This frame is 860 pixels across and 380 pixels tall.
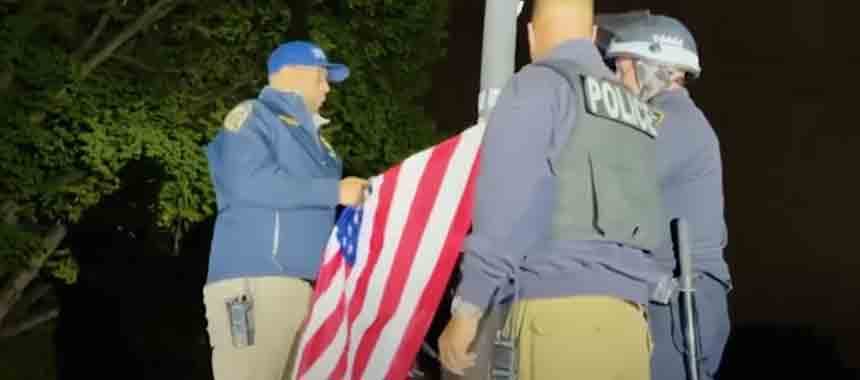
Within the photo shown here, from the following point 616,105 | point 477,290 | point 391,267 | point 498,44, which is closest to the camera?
point 477,290

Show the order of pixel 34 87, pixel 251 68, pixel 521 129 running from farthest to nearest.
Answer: pixel 251 68 → pixel 34 87 → pixel 521 129

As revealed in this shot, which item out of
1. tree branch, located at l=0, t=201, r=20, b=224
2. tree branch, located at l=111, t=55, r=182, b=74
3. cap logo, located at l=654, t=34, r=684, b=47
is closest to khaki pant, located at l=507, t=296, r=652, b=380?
cap logo, located at l=654, t=34, r=684, b=47

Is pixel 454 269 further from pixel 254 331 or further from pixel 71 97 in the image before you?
pixel 71 97

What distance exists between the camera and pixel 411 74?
46.9 feet

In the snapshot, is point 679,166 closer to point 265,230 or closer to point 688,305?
point 688,305

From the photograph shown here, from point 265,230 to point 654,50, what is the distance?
1.67 m

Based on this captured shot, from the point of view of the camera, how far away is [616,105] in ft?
13.6

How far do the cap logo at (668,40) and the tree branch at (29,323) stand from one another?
35.6 feet

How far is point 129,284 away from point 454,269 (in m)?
11.0

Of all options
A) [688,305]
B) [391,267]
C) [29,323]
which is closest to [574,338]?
[688,305]

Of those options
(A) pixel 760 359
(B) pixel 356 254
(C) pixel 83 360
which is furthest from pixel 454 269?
(A) pixel 760 359

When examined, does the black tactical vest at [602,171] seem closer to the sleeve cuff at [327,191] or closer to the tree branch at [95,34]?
the sleeve cuff at [327,191]

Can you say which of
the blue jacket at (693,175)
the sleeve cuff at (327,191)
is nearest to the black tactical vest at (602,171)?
the blue jacket at (693,175)

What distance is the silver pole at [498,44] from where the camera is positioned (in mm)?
5707
